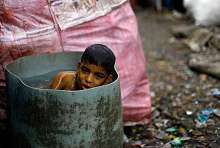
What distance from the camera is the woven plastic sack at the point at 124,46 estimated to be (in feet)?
6.84

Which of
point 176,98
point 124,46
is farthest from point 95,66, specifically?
point 176,98

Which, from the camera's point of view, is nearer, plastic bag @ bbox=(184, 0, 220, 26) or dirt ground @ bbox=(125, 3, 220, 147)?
dirt ground @ bbox=(125, 3, 220, 147)

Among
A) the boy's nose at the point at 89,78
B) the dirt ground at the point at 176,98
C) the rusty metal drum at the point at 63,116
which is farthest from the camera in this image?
the dirt ground at the point at 176,98

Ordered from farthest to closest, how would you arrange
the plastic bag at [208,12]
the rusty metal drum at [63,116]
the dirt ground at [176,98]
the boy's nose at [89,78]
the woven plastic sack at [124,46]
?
the plastic bag at [208,12] → the dirt ground at [176,98] → the woven plastic sack at [124,46] → the boy's nose at [89,78] → the rusty metal drum at [63,116]

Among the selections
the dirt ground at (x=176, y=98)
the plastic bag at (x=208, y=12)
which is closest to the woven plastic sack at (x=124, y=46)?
the dirt ground at (x=176, y=98)

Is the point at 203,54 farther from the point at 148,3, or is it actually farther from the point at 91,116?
the point at 148,3

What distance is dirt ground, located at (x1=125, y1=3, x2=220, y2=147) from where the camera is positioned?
2223 mm

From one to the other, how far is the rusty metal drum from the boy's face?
201 millimetres

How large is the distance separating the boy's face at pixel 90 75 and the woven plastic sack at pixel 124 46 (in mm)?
516

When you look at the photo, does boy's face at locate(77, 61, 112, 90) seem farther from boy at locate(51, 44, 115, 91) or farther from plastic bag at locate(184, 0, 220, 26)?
plastic bag at locate(184, 0, 220, 26)

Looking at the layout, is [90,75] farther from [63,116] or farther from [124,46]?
[124,46]

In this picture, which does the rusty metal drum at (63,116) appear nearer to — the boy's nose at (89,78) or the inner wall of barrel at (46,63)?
the boy's nose at (89,78)

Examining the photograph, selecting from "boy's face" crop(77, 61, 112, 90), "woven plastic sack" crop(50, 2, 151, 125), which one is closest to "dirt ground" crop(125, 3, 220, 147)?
"woven plastic sack" crop(50, 2, 151, 125)

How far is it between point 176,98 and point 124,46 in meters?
1.19
